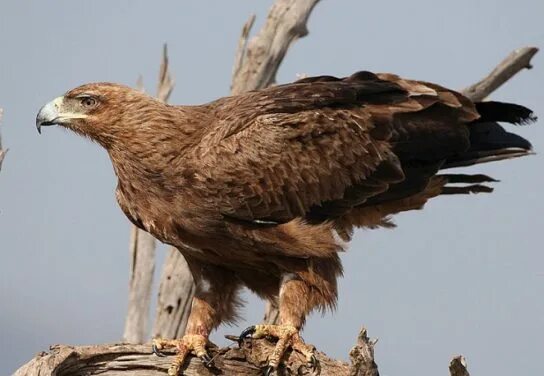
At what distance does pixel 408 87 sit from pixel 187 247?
7.32ft

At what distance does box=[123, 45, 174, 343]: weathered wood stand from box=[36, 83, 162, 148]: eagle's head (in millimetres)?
6491

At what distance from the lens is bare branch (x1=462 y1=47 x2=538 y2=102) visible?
12883 mm

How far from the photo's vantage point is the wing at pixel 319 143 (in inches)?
301

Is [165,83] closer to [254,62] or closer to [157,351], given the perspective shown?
[254,62]

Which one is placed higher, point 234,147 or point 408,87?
point 408,87

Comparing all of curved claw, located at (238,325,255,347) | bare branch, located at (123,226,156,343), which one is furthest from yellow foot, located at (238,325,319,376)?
bare branch, located at (123,226,156,343)

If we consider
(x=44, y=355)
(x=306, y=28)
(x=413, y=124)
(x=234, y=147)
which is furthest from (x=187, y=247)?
(x=306, y=28)

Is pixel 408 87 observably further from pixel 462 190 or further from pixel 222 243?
pixel 222 243

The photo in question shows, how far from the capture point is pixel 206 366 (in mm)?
7645

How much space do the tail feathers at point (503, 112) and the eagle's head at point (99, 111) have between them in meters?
2.66

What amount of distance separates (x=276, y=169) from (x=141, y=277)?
7032 millimetres

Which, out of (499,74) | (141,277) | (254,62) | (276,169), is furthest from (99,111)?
(141,277)

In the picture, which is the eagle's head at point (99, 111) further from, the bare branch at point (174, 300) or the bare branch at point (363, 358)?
the bare branch at point (174, 300)

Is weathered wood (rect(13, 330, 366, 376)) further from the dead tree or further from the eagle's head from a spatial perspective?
the dead tree
